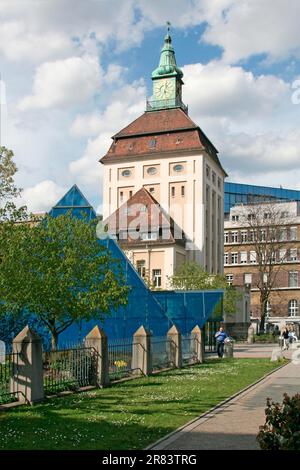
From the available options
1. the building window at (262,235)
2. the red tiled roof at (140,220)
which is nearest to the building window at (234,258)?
the red tiled roof at (140,220)

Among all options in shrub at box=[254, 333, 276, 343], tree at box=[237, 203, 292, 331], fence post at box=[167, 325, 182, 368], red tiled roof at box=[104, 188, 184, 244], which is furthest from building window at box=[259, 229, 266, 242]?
fence post at box=[167, 325, 182, 368]

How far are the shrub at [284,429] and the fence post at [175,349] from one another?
18.2 metres

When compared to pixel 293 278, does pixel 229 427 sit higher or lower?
lower

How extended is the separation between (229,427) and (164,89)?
7365 cm

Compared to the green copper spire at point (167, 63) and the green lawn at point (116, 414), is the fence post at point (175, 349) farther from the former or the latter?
the green copper spire at point (167, 63)

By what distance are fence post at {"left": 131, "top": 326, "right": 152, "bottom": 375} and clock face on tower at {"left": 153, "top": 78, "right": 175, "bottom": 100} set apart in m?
60.8

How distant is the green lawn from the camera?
9.98m

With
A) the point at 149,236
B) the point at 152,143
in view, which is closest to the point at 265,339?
the point at 149,236

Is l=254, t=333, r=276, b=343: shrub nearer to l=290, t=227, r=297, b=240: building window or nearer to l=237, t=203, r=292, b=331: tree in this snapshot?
l=237, t=203, r=292, b=331: tree

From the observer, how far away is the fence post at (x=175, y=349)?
84.6 feet

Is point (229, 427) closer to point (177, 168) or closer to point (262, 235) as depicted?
point (262, 235)

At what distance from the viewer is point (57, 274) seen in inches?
923

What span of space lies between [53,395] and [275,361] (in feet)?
54.2
